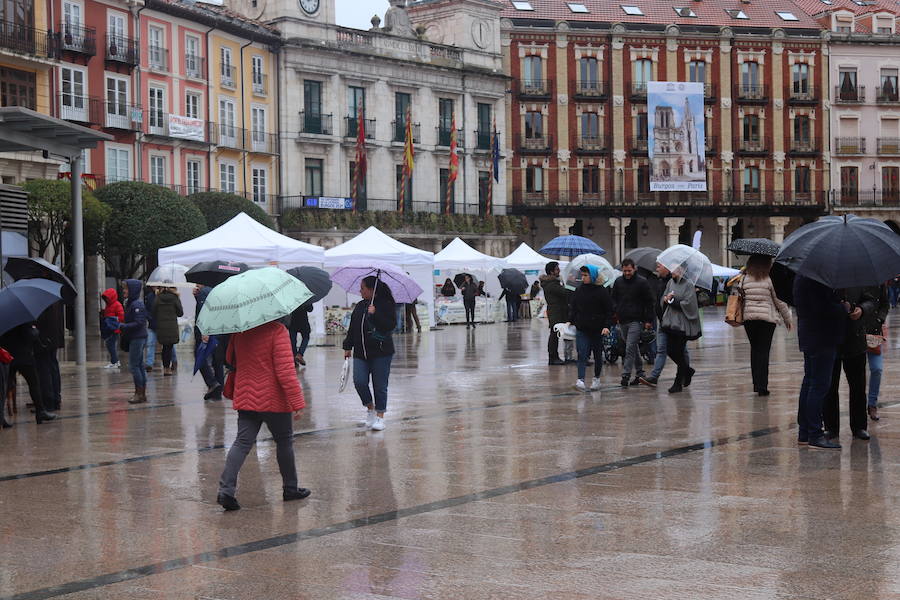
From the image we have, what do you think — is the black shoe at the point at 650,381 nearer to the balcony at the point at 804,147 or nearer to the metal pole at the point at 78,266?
the metal pole at the point at 78,266

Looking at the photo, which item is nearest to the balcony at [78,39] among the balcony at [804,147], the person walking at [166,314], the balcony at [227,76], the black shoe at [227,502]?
the balcony at [227,76]

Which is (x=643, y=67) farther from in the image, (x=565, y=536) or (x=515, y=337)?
(x=565, y=536)

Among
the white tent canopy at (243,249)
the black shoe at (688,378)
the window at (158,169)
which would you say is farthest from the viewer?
the window at (158,169)

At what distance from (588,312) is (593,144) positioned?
4771 cm

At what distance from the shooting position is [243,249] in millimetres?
26297

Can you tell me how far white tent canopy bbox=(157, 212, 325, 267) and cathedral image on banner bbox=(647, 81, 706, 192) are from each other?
1415 inches

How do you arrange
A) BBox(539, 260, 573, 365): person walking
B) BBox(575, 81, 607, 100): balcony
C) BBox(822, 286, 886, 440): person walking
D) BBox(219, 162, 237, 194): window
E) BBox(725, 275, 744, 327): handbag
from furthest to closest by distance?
BBox(575, 81, 607, 100): balcony → BBox(219, 162, 237, 194): window → BBox(539, 260, 573, 365): person walking → BBox(725, 275, 744, 327): handbag → BBox(822, 286, 886, 440): person walking

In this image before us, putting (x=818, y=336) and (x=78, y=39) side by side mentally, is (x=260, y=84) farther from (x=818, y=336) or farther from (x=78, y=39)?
(x=818, y=336)

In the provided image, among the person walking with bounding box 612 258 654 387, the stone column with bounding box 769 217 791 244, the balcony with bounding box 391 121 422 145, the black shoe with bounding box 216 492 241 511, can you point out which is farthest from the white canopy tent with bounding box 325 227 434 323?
the stone column with bounding box 769 217 791 244

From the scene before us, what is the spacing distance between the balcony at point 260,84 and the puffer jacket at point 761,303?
1399 inches

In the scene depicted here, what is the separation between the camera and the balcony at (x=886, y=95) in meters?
66.2

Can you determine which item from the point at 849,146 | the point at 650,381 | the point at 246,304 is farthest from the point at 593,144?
the point at 246,304

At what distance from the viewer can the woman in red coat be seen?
8.38 metres

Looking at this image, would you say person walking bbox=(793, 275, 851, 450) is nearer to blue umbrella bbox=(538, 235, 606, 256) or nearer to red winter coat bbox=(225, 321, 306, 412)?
red winter coat bbox=(225, 321, 306, 412)
